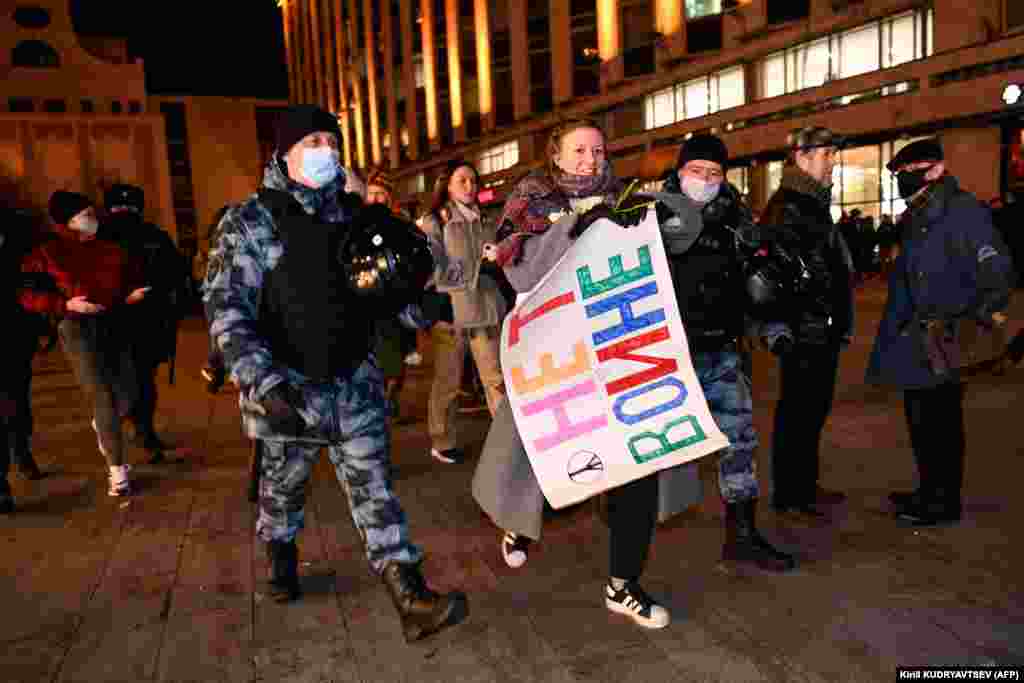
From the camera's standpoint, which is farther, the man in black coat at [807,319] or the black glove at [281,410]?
the man in black coat at [807,319]

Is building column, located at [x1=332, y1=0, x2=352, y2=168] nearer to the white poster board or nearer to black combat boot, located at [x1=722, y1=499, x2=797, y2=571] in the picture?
black combat boot, located at [x1=722, y1=499, x2=797, y2=571]

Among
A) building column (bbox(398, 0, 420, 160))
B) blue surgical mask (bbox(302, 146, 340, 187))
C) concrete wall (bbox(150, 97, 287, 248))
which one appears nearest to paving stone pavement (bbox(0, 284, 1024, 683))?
blue surgical mask (bbox(302, 146, 340, 187))

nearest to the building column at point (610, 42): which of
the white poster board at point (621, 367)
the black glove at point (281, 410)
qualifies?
the white poster board at point (621, 367)

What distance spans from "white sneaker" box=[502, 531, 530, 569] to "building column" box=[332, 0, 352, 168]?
219ft

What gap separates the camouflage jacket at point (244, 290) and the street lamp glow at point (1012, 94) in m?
20.6

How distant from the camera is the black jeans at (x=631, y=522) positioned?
305cm

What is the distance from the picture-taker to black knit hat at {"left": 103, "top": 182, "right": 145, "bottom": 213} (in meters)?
5.84

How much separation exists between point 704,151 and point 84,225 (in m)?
4.06

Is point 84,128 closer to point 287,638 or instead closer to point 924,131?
point 924,131

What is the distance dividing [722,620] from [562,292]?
1.46m

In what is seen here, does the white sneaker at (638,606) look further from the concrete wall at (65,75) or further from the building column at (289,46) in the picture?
the building column at (289,46)

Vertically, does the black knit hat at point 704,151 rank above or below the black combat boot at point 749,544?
above

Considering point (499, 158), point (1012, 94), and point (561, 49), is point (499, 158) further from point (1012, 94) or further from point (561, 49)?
point (1012, 94)

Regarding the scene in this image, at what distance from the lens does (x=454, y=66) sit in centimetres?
4684
